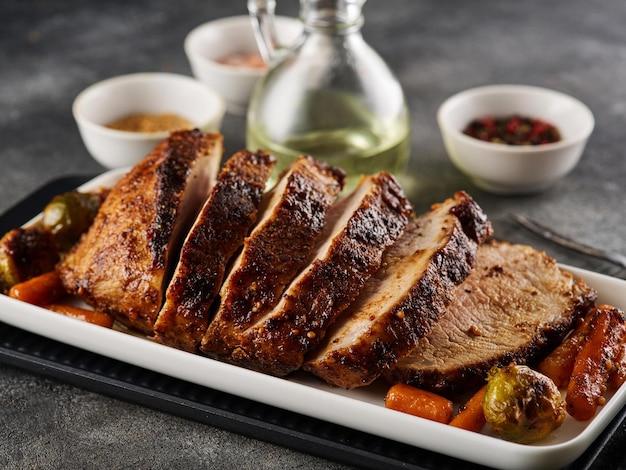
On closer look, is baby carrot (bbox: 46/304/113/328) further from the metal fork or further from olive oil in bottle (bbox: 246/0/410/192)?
the metal fork

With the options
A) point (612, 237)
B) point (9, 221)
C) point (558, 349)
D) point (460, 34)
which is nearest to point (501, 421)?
point (558, 349)

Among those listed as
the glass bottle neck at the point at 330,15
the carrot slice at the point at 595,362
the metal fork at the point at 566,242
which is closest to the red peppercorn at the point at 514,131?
the metal fork at the point at 566,242

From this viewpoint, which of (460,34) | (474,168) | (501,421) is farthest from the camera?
(460,34)

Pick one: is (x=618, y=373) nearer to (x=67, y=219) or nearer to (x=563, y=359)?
(x=563, y=359)

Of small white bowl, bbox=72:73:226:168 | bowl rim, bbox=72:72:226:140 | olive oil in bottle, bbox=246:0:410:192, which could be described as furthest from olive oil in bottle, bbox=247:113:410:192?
small white bowl, bbox=72:73:226:168

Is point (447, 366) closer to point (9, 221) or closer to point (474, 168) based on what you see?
point (474, 168)
